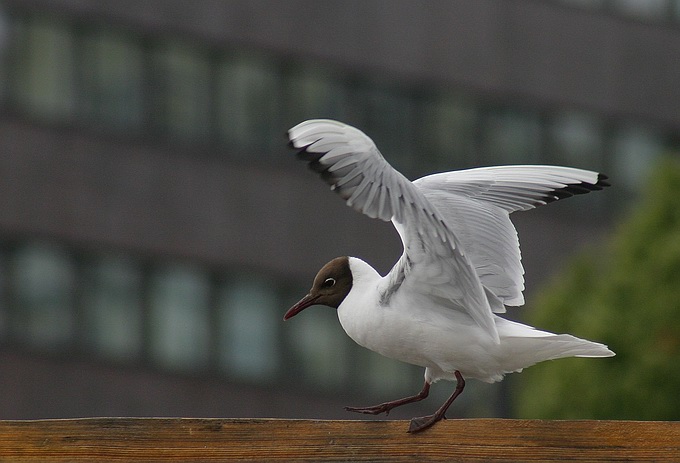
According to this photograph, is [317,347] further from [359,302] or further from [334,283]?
[359,302]

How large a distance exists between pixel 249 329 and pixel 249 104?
11.2 ft

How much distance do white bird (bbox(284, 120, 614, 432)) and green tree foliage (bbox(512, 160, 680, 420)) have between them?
5491 millimetres

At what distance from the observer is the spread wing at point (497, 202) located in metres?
6.73

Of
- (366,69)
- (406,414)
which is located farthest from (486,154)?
(406,414)

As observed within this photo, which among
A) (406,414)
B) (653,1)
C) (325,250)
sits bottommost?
(406,414)

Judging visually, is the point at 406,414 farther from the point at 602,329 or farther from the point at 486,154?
the point at 602,329

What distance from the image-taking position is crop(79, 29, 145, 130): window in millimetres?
21141

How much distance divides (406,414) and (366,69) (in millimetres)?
5281

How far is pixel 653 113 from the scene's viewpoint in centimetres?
2583

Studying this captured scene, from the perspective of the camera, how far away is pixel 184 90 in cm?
2198

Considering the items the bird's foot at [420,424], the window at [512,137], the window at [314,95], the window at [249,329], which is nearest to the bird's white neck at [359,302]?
the bird's foot at [420,424]

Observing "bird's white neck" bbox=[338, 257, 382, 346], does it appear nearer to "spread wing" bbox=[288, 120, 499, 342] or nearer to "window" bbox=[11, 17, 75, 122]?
"spread wing" bbox=[288, 120, 499, 342]

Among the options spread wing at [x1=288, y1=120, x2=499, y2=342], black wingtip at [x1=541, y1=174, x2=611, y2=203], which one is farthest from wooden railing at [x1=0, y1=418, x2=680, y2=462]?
black wingtip at [x1=541, y1=174, x2=611, y2=203]

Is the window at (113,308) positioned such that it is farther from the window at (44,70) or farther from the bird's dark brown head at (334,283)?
the bird's dark brown head at (334,283)
